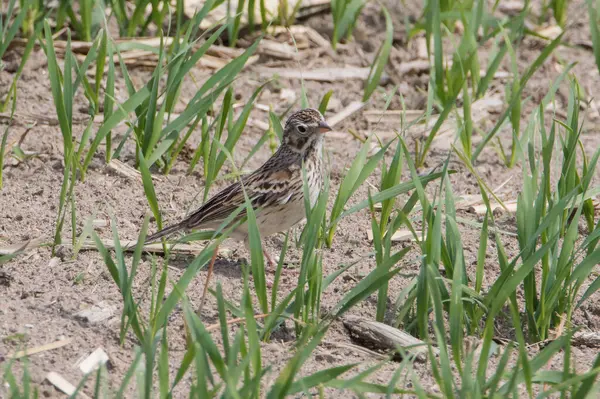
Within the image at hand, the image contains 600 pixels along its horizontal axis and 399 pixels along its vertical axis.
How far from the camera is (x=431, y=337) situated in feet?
17.8

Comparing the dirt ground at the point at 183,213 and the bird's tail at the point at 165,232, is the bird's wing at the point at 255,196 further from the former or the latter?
the dirt ground at the point at 183,213

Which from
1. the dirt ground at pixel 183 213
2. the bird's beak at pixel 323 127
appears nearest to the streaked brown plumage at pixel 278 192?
the bird's beak at pixel 323 127

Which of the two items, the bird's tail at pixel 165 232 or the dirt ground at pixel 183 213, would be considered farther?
the bird's tail at pixel 165 232

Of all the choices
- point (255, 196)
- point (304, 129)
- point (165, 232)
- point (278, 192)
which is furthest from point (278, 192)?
point (165, 232)

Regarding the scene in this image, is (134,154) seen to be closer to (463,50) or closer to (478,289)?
(463,50)

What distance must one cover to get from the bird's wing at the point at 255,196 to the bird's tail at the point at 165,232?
57 mm

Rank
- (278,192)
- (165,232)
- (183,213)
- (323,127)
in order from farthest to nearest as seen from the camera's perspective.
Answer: (183,213) < (323,127) < (278,192) < (165,232)

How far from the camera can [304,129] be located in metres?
6.59

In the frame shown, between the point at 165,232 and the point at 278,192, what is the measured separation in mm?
696

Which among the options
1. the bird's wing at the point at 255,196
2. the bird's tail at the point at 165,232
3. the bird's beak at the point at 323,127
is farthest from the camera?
the bird's beak at the point at 323,127

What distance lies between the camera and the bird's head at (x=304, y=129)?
6.59 m

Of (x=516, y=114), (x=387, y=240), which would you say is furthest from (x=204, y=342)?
(x=516, y=114)

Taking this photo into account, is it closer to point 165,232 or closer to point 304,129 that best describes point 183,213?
point 165,232

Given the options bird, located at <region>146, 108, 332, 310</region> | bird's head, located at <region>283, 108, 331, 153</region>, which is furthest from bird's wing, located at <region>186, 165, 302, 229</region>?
bird's head, located at <region>283, 108, 331, 153</region>
